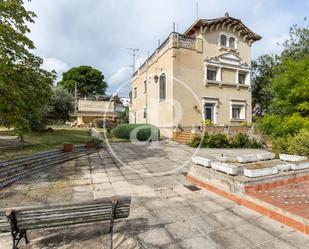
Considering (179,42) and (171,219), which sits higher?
(179,42)

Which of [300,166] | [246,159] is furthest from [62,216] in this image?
[300,166]

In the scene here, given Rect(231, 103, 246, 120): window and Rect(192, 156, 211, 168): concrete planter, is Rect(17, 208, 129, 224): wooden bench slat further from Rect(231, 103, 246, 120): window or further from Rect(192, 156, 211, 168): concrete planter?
Rect(231, 103, 246, 120): window

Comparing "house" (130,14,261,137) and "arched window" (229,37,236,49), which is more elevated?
"arched window" (229,37,236,49)

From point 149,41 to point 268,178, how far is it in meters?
20.4

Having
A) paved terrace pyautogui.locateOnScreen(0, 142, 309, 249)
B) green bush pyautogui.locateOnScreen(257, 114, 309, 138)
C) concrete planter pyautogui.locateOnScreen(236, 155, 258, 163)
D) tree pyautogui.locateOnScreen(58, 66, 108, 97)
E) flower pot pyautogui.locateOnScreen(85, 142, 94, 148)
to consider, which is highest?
tree pyautogui.locateOnScreen(58, 66, 108, 97)

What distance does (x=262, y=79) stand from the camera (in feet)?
77.2

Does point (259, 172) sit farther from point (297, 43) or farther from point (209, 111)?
point (297, 43)

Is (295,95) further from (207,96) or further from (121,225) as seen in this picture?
(121,225)

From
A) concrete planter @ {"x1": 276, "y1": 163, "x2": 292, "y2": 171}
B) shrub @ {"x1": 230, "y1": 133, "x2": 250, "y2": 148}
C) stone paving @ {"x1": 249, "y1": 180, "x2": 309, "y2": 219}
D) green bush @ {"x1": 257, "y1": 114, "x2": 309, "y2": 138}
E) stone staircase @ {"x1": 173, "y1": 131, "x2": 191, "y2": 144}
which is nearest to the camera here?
stone paving @ {"x1": 249, "y1": 180, "x2": 309, "y2": 219}

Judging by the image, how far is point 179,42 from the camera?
16547 mm

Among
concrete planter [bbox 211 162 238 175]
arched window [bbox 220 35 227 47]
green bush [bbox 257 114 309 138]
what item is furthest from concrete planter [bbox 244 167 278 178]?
arched window [bbox 220 35 227 47]

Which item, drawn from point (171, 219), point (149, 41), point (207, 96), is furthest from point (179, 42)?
point (171, 219)

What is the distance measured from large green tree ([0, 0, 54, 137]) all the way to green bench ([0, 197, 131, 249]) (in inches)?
174

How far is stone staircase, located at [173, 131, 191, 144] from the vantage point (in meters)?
15.1
